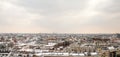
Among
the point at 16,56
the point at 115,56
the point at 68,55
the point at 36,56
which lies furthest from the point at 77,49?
the point at 115,56

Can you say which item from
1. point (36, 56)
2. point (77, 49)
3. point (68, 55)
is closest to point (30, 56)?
point (36, 56)

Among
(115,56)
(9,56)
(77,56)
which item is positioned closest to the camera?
(115,56)

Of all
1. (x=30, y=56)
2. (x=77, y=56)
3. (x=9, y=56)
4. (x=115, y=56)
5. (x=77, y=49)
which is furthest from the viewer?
(x=77, y=49)

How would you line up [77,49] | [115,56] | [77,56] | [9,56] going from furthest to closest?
[77,49] → [77,56] → [9,56] → [115,56]

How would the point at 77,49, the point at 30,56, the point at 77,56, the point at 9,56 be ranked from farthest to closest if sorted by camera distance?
the point at 77,49
the point at 77,56
the point at 30,56
the point at 9,56

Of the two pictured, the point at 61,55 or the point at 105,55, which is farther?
the point at 61,55

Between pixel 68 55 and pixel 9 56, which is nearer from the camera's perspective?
pixel 9 56

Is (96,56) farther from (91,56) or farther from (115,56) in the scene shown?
(115,56)

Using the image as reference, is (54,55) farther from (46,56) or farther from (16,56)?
(16,56)
